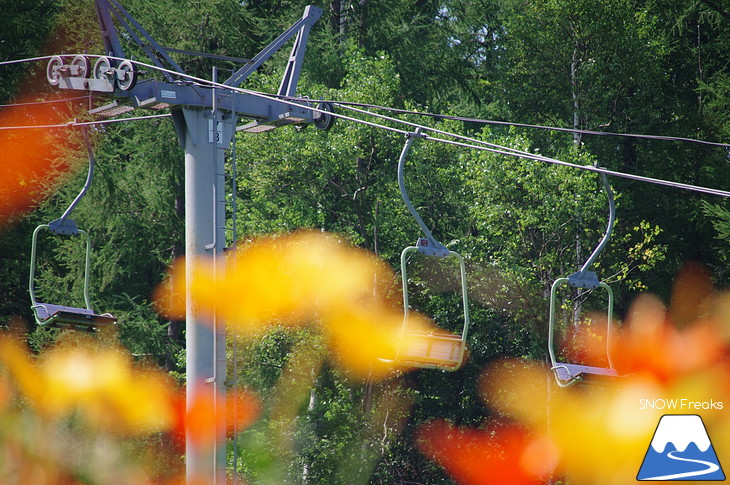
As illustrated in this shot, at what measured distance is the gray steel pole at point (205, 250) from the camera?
1052cm

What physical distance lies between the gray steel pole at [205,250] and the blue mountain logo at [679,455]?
14432mm

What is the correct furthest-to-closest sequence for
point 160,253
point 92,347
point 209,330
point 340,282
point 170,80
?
point 160,253 < point 92,347 < point 340,282 < point 170,80 < point 209,330

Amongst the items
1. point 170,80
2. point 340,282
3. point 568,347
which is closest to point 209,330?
point 170,80

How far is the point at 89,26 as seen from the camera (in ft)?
89.7

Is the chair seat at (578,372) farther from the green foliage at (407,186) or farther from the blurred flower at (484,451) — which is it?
the blurred flower at (484,451)

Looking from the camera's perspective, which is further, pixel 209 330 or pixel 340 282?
pixel 340 282

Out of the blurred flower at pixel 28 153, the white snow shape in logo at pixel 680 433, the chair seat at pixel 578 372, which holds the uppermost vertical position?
the blurred flower at pixel 28 153

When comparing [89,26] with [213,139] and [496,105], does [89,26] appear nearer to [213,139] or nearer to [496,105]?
[496,105]

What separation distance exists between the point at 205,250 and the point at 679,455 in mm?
15376

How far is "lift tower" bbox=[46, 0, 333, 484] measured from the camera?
34.7ft

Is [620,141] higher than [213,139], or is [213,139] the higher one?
[620,141]

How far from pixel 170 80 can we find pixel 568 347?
579 inches

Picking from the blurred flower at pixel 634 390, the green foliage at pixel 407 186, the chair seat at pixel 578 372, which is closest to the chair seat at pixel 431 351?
the chair seat at pixel 578 372

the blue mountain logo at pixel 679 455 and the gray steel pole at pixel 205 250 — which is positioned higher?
the gray steel pole at pixel 205 250
